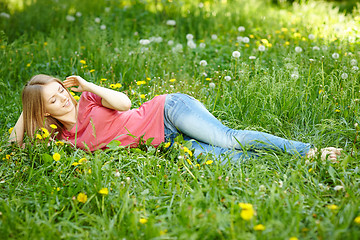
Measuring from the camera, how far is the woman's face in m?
2.51

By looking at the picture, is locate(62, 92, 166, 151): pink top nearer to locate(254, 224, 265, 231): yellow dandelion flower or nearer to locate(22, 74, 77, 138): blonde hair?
locate(22, 74, 77, 138): blonde hair

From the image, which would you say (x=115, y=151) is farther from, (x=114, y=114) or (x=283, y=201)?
(x=283, y=201)

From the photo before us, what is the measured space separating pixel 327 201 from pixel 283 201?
33 centimetres

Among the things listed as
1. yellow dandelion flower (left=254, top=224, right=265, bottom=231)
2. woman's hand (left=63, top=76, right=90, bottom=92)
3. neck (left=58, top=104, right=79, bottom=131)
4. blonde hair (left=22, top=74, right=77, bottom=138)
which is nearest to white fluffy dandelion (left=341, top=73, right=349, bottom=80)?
yellow dandelion flower (left=254, top=224, right=265, bottom=231)

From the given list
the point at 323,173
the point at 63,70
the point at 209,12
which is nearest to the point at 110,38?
the point at 63,70

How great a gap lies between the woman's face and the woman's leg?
711 mm

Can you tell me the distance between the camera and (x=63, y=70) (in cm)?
404

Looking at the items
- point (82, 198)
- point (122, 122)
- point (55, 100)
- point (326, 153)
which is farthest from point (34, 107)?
point (326, 153)

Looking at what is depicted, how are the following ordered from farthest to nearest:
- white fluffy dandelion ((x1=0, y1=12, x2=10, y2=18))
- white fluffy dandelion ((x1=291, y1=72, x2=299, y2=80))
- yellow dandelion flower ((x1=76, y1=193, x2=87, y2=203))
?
1. white fluffy dandelion ((x1=0, y1=12, x2=10, y2=18))
2. white fluffy dandelion ((x1=291, y1=72, x2=299, y2=80))
3. yellow dandelion flower ((x1=76, y1=193, x2=87, y2=203))

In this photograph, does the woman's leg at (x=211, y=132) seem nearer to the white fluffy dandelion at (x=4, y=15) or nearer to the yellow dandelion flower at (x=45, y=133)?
the yellow dandelion flower at (x=45, y=133)

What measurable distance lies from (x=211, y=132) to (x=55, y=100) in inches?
43.5

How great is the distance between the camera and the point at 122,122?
2.67 metres

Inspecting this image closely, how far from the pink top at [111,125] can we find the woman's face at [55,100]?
5.0 inches

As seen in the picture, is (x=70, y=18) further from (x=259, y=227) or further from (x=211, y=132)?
(x=259, y=227)
